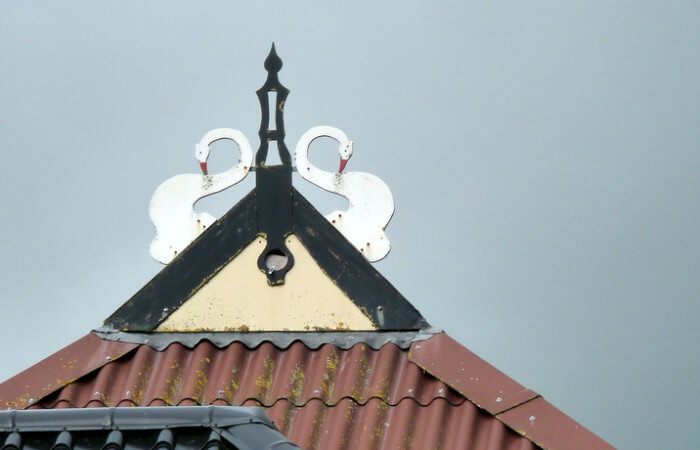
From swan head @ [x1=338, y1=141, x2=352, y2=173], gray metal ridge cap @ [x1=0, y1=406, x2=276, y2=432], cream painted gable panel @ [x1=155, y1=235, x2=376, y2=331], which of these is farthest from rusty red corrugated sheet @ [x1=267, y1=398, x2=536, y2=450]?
gray metal ridge cap @ [x1=0, y1=406, x2=276, y2=432]

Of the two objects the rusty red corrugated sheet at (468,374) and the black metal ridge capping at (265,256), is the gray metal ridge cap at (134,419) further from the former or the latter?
the black metal ridge capping at (265,256)

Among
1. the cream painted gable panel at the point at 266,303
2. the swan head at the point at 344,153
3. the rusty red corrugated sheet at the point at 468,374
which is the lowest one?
the rusty red corrugated sheet at the point at 468,374

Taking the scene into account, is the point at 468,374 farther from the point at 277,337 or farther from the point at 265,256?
the point at 265,256

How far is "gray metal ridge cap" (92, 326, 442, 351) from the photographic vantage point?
Answer: 843cm

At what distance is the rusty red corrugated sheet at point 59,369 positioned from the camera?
8.30m

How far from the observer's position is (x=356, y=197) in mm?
8977

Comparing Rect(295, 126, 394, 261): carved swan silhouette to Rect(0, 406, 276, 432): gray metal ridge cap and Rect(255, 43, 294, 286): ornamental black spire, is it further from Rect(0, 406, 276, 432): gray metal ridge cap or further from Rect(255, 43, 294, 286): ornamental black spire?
Result: Rect(0, 406, 276, 432): gray metal ridge cap

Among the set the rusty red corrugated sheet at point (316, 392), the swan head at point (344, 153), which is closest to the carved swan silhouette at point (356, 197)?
the swan head at point (344, 153)

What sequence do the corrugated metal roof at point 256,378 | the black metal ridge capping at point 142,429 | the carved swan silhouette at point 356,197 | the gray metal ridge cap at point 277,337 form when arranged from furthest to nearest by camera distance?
1. the carved swan silhouette at point 356,197
2. the gray metal ridge cap at point 277,337
3. the corrugated metal roof at point 256,378
4. the black metal ridge capping at point 142,429

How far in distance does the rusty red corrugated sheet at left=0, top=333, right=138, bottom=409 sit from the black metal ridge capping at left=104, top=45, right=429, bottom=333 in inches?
5.1

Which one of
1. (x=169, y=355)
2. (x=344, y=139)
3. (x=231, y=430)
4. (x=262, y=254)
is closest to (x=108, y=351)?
(x=169, y=355)

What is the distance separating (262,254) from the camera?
28.3 ft

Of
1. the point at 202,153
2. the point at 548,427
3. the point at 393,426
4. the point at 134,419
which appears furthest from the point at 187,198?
the point at 134,419

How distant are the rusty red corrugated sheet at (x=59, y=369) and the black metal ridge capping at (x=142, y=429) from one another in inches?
81.7
